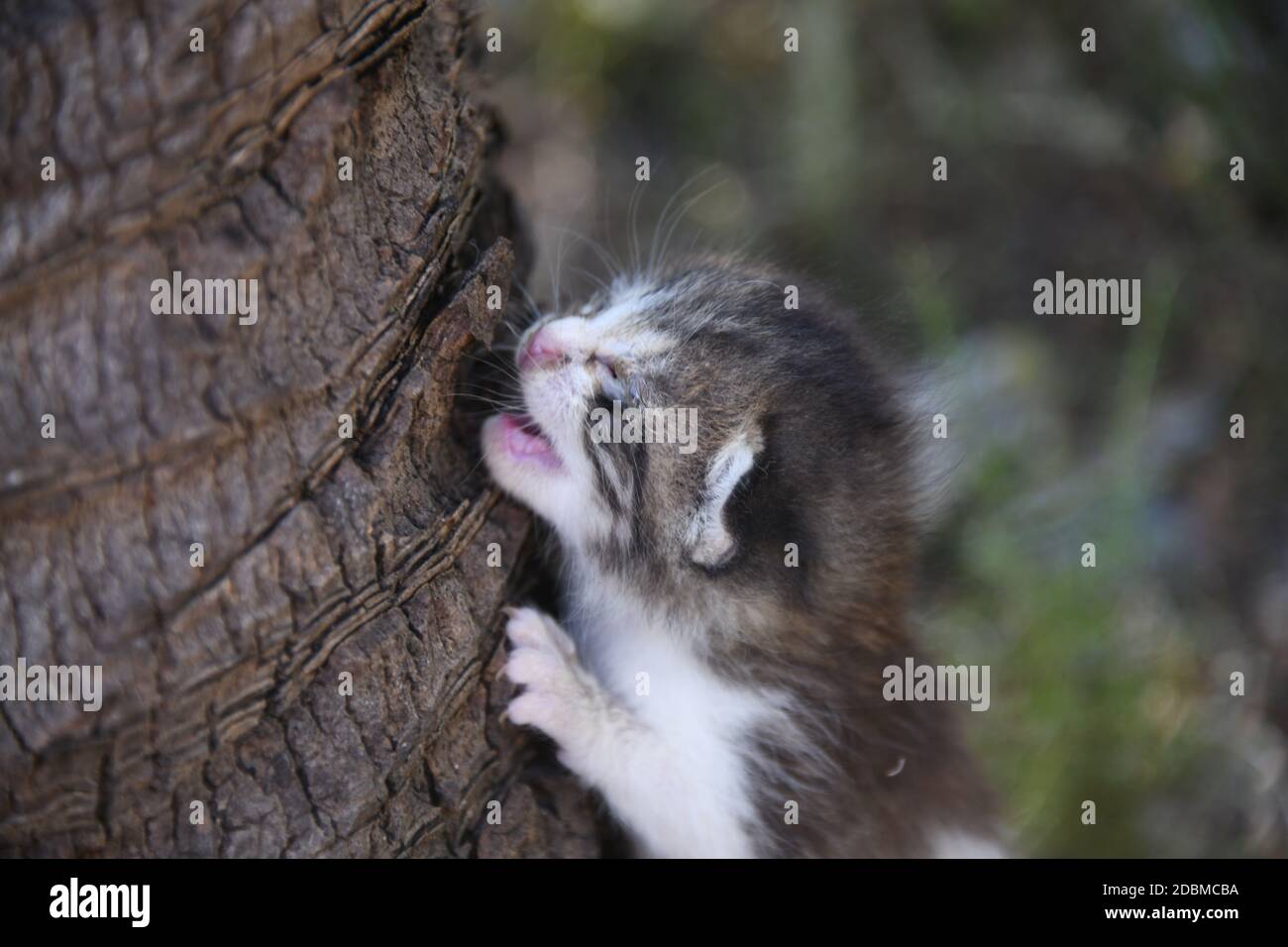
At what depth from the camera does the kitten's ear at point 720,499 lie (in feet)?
7.70

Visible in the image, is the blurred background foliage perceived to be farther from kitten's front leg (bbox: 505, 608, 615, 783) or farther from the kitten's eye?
kitten's front leg (bbox: 505, 608, 615, 783)

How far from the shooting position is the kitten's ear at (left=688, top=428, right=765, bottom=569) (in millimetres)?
2346

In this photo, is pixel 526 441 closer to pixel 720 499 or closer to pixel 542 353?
pixel 542 353

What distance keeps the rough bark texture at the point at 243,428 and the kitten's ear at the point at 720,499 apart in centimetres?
48

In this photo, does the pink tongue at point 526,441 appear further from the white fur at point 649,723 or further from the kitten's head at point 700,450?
the white fur at point 649,723

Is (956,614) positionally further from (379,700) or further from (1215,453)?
(379,700)

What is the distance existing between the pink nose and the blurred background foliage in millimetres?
397

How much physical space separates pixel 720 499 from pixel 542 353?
49 cm

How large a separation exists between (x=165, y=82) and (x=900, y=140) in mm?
5044

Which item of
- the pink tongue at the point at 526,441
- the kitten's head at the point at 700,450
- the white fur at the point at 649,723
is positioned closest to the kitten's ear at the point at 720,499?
the kitten's head at the point at 700,450

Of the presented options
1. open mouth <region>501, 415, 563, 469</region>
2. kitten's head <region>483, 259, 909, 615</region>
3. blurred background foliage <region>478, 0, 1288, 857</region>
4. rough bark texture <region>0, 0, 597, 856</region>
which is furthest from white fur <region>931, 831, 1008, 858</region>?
open mouth <region>501, 415, 563, 469</region>

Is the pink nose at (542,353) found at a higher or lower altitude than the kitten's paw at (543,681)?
higher

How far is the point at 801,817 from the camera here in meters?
2.53

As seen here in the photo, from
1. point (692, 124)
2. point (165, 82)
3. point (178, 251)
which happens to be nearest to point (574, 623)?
point (178, 251)
